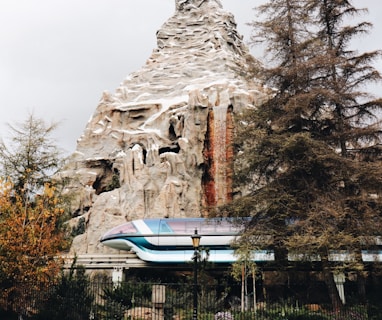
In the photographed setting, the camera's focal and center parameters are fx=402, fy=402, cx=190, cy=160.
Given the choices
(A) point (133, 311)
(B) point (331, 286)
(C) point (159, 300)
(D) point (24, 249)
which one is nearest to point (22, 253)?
(D) point (24, 249)

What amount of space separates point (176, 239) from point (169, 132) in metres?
18.9

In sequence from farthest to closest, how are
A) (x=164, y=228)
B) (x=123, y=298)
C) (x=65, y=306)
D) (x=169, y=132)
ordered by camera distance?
(x=169, y=132) → (x=164, y=228) → (x=123, y=298) → (x=65, y=306)

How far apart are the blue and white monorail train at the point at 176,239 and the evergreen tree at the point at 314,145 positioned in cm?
564

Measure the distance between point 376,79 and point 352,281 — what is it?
12.1 m

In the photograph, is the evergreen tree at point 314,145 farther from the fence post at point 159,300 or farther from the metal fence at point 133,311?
the fence post at point 159,300

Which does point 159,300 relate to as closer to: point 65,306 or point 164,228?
point 65,306

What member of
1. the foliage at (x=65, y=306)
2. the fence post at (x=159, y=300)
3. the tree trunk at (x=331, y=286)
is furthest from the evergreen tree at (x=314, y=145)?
the foliage at (x=65, y=306)

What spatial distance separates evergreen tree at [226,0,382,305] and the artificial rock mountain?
72.1 inches

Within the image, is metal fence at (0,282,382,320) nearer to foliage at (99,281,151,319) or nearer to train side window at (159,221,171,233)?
foliage at (99,281,151,319)

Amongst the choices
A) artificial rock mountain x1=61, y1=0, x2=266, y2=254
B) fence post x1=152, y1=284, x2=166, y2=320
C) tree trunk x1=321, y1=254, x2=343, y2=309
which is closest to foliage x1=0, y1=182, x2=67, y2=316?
fence post x1=152, y1=284, x2=166, y2=320

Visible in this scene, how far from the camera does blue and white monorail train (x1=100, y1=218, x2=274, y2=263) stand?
74.4ft

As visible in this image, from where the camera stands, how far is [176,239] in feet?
75.4

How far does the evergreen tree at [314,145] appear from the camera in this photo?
14820 millimetres

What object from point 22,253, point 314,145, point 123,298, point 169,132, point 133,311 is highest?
point 169,132
